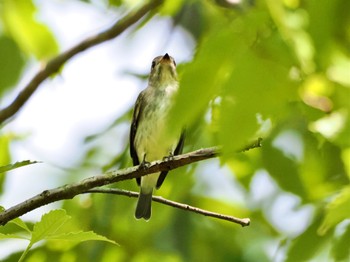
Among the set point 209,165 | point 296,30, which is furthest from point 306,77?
point 209,165

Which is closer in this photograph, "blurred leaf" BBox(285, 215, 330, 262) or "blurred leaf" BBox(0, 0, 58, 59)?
"blurred leaf" BBox(285, 215, 330, 262)

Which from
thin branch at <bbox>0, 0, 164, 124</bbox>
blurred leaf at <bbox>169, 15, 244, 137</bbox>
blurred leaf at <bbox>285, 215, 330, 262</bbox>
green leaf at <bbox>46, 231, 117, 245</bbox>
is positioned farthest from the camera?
thin branch at <bbox>0, 0, 164, 124</bbox>

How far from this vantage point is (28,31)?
7.84ft

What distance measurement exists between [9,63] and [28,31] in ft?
0.43

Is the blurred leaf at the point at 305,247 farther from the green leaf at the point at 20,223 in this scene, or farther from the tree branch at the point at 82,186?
the green leaf at the point at 20,223

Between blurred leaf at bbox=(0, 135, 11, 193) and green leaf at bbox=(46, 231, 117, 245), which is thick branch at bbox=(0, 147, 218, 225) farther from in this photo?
blurred leaf at bbox=(0, 135, 11, 193)

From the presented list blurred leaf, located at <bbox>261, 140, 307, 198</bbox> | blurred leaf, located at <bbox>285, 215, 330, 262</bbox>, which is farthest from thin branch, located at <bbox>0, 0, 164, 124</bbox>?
blurred leaf, located at <bbox>285, 215, 330, 262</bbox>

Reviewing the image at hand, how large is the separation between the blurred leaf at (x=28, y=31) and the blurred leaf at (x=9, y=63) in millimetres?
37

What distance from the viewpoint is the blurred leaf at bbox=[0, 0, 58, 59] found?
7.36ft

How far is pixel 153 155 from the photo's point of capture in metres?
3.97

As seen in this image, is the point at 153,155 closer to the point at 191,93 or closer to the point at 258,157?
the point at 258,157

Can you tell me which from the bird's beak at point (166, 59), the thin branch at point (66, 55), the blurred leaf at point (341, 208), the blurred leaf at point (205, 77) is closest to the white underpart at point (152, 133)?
the bird's beak at point (166, 59)

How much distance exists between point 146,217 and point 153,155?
2.91ft

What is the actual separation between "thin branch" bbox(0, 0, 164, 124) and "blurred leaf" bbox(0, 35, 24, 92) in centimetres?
8
